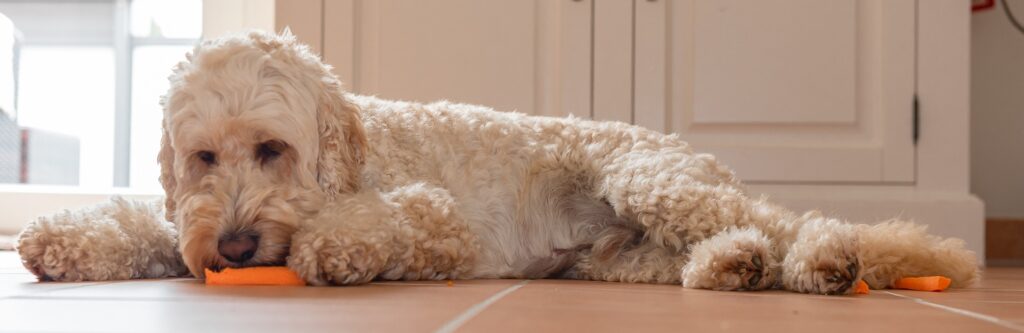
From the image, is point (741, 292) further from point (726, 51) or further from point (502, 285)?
point (726, 51)

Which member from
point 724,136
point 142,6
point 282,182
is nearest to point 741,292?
point 282,182

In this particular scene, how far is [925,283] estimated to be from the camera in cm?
234

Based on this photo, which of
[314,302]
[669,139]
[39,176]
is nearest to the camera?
[314,302]

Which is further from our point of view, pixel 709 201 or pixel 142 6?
pixel 142 6

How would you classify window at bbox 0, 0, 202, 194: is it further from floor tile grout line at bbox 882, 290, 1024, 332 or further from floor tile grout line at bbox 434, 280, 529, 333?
floor tile grout line at bbox 882, 290, 1024, 332

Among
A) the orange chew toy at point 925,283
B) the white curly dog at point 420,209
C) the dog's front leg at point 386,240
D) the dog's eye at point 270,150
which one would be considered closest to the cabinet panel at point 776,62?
the white curly dog at point 420,209

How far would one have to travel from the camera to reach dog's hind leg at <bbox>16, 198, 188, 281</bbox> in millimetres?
2277

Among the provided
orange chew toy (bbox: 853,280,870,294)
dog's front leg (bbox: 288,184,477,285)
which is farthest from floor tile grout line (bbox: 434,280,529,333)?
orange chew toy (bbox: 853,280,870,294)

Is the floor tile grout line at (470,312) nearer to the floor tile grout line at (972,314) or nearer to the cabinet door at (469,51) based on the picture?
the floor tile grout line at (972,314)

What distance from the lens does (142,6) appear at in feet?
31.4

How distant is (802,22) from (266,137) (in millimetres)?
2756

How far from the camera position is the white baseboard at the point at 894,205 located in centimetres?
424

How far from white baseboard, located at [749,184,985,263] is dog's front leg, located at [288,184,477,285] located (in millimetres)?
2171

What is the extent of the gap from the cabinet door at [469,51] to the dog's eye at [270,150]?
2.07 meters
